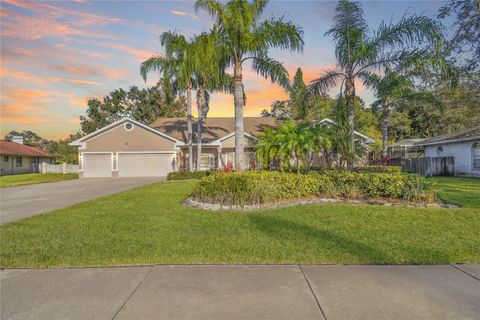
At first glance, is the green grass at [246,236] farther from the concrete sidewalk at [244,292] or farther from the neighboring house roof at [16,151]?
the neighboring house roof at [16,151]

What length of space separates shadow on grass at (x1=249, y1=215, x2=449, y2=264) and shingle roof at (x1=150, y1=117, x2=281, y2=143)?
2123 centimetres

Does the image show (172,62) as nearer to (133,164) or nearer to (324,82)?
(133,164)

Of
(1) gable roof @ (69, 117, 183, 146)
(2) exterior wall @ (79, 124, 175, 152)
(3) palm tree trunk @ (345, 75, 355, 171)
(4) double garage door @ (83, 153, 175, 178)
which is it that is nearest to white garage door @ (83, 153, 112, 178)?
(4) double garage door @ (83, 153, 175, 178)

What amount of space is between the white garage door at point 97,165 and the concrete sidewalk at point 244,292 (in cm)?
2449

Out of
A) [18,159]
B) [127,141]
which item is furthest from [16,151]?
[127,141]

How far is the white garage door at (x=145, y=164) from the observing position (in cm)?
2733

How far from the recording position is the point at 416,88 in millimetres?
27703

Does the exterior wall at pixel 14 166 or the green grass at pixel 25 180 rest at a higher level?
the exterior wall at pixel 14 166

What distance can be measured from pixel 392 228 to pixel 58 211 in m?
9.39

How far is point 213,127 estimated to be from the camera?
30.2 meters

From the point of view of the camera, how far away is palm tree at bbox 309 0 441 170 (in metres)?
12.8

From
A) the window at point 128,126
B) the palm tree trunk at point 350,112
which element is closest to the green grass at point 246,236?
the palm tree trunk at point 350,112

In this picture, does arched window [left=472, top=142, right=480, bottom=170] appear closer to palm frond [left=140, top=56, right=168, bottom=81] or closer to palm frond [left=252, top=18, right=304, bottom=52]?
palm frond [left=252, top=18, right=304, bottom=52]

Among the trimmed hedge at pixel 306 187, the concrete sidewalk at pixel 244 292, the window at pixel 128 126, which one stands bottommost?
the concrete sidewalk at pixel 244 292
